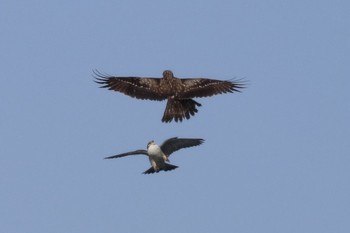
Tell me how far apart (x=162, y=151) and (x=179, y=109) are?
2147mm

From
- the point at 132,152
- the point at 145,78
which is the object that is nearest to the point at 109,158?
the point at 132,152

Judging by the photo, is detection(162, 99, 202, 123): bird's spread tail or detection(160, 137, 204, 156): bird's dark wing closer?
detection(162, 99, 202, 123): bird's spread tail

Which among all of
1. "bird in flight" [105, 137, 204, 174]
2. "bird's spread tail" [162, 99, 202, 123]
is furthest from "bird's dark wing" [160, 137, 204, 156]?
"bird's spread tail" [162, 99, 202, 123]

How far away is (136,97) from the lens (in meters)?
26.2

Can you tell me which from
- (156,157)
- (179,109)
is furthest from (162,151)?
(179,109)

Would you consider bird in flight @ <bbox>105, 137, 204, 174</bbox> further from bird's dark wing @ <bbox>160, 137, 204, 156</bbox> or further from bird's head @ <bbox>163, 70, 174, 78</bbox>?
bird's head @ <bbox>163, 70, 174, 78</bbox>

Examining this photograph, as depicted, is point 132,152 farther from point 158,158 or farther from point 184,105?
point 184,105

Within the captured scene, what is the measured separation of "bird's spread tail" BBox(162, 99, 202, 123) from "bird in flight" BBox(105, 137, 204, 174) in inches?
53.5

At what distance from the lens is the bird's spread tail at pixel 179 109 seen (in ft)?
80.2

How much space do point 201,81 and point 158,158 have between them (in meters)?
2.93

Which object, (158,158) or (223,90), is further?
(223,90)

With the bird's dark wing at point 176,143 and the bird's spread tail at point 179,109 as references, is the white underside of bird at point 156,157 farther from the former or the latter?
the bird's spread tail at point 179,109

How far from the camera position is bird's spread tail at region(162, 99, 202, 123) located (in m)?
24.4

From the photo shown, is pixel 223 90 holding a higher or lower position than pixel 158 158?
higher
